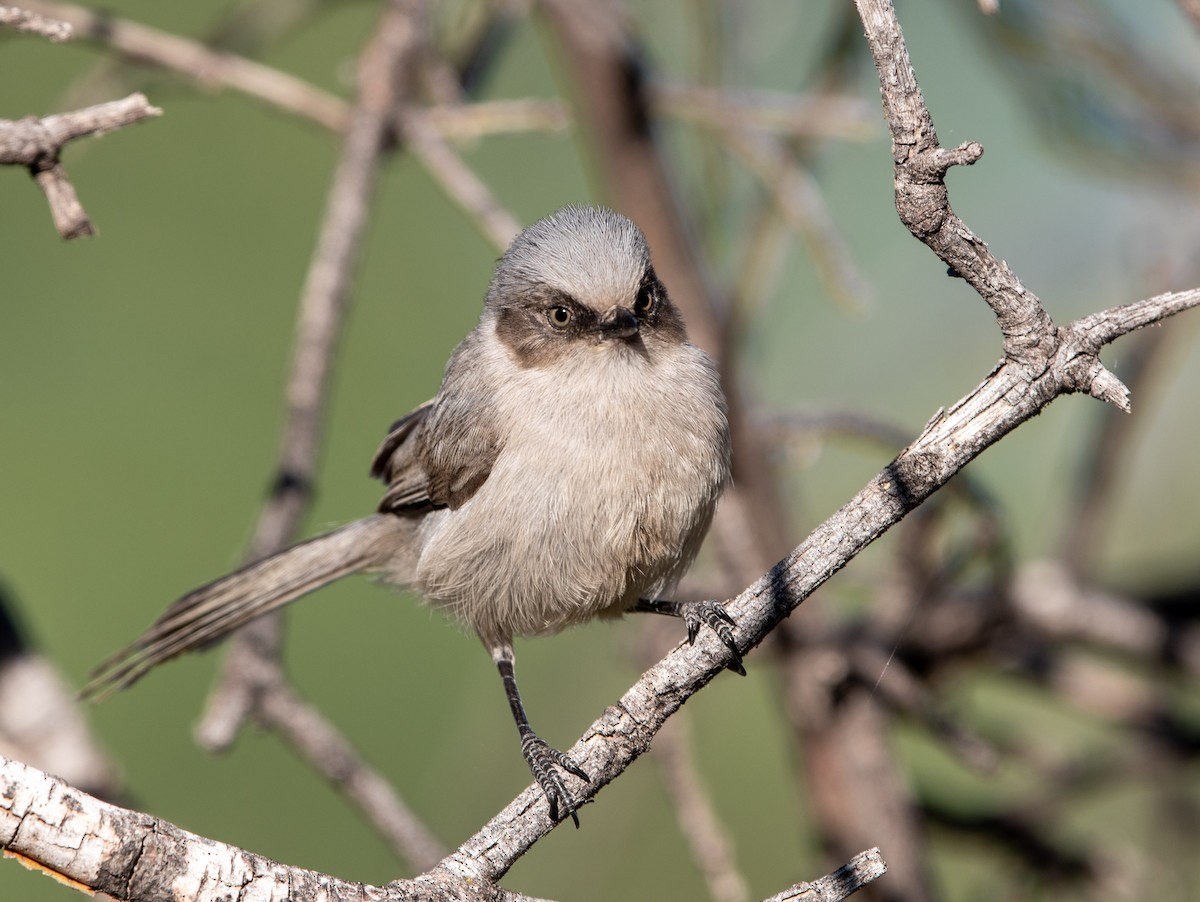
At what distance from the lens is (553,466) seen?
102 inches

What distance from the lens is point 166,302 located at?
181 inches

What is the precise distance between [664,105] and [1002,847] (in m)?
2.65

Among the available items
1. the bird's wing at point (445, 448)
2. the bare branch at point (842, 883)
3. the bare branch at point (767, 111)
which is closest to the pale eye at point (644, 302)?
the bird's wing at point (445, 448)

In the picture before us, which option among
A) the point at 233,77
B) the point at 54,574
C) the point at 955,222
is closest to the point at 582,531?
the point at 955,222

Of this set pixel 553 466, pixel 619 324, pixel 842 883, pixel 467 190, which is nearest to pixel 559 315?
pixel 619 324

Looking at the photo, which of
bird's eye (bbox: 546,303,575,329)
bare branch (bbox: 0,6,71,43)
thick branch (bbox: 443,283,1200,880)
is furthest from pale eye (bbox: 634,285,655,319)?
bare branch (bbox: 0,6,71,43)

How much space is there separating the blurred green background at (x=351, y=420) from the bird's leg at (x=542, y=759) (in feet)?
Answer: 3.65

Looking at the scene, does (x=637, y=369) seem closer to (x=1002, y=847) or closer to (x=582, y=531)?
(x=582, y=531)

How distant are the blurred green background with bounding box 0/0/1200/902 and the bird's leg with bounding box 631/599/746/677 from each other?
960 millimetres

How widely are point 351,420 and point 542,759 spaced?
273 centimetres

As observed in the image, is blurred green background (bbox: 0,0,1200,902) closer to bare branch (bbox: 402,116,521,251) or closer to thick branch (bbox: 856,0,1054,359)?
bare branch (bbox: 402,116,521,251)

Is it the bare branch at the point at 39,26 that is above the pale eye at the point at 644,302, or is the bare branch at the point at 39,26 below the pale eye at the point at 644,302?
below

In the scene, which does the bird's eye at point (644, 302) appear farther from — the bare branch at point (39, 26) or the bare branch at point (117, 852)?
the bare branch at point (117, 852)

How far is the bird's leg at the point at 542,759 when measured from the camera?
71.7 inches
